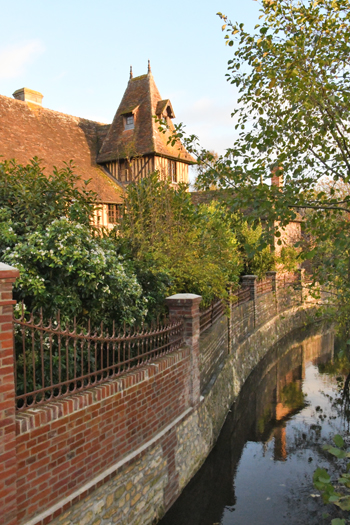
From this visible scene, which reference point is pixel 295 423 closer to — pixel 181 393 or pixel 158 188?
pixel 181 393

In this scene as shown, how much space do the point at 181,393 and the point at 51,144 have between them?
1540 centimetres

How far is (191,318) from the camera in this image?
7113mm

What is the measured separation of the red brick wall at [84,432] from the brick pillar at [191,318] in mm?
1085

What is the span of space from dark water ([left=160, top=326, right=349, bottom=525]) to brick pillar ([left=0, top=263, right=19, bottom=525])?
2686 mm

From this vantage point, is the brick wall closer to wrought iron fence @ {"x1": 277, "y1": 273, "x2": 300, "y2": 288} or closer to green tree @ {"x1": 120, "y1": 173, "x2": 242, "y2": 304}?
green tree @ {"x1": 120, "y1": 173, "x2": 242, "y2": 304}

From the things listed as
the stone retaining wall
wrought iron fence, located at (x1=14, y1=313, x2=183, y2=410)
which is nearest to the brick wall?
the stone retaining wall

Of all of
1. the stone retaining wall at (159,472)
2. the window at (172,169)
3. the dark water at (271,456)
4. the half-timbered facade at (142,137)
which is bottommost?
the dark water at (271,456)

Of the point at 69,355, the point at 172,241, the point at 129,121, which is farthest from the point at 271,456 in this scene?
the point at 129,121

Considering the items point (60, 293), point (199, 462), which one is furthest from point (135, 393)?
point (199, 462)

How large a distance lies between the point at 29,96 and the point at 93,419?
65.5 feet

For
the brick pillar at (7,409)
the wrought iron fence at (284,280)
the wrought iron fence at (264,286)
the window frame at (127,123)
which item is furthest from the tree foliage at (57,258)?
the window frame at (127,123)

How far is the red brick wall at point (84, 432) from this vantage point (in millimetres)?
3584

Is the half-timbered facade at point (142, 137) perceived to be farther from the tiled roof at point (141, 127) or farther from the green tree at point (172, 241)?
the green tree at point (172, 241)

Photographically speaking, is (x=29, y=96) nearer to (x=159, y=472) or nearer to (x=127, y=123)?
(x=127, y=123)
